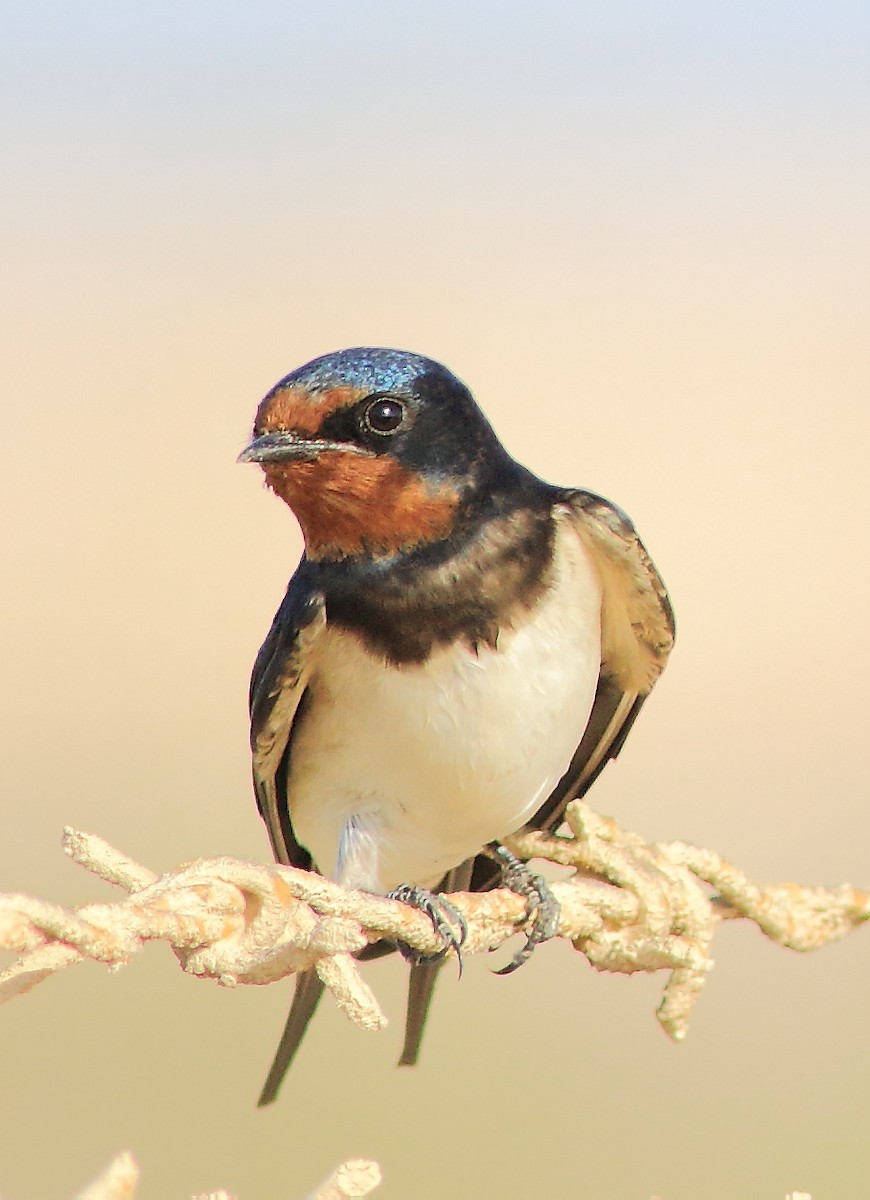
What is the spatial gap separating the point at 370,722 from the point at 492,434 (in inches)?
13.6

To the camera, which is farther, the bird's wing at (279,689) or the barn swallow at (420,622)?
the bird's wing at (279,689)

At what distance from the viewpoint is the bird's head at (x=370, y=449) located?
1.64 metres

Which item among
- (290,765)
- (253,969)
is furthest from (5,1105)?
(253,969)

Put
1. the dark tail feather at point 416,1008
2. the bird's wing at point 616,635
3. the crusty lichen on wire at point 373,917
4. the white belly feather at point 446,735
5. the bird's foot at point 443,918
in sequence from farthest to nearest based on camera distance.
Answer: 1. the dark tail feather at point 416,1008
2. the bird's wing at point 616,635
3. the white belly feather at point 446,735
4. the bird's foot at point 443,918
5. the crusty lichen on wire at point 373,917

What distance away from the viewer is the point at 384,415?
168 centimetres

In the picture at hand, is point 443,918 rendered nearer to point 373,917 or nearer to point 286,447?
point 373,917

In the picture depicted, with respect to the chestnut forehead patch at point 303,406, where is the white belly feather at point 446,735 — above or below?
below

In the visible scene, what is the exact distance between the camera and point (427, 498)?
5.66ft

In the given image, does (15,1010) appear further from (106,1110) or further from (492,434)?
(492,434)

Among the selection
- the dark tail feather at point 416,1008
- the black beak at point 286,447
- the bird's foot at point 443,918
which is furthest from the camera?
the dark tail feather at point 416,1008

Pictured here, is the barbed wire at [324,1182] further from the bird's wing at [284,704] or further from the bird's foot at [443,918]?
the bird's wing at [284,704]

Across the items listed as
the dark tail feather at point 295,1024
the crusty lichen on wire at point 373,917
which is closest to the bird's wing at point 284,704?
the dark tail feather at point 295,1024

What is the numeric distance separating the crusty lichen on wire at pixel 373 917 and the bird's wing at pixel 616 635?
22.3 inches

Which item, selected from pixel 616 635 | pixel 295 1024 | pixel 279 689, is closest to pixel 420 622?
pixel 279 689
